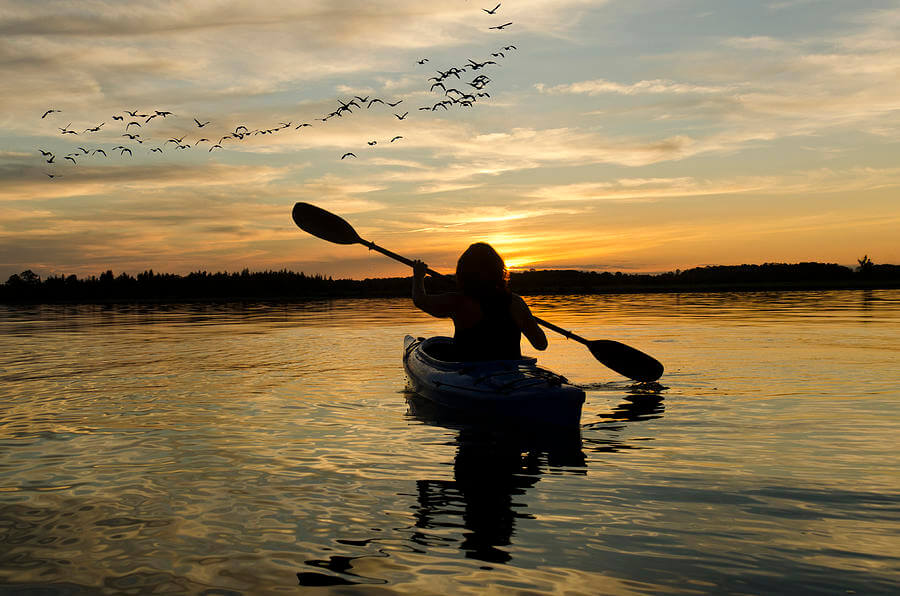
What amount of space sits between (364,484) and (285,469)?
3.06 ft

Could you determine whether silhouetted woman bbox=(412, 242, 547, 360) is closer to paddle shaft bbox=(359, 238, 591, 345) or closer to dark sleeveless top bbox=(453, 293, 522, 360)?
dark sleeveless top bbox=(453, 293, 522, 360)

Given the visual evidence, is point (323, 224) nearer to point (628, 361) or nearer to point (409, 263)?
point (409, 263)

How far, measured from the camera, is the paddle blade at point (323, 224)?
487 inches

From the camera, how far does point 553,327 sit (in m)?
10.6

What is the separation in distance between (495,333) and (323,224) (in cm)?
508

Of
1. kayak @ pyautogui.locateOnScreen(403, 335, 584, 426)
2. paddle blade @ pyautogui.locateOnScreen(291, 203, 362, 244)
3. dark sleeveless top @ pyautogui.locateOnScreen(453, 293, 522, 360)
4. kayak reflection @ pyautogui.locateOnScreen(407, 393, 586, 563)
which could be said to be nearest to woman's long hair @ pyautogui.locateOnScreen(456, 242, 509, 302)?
dark sleeveless top @ pyautogui.locateOnScreen(453, 293, 522, 360)

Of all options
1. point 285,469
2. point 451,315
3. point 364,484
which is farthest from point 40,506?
point 451,315

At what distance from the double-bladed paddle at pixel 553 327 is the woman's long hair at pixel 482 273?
1.21m

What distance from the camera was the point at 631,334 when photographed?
19484mm

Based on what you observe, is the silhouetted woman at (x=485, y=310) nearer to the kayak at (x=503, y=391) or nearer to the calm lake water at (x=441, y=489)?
the kayak at (x=503, y=391)

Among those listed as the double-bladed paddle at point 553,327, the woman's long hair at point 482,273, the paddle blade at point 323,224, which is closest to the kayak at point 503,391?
the woman's long hair at point 482,273

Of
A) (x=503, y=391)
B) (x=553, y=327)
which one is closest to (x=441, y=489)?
(x=503, y=391)

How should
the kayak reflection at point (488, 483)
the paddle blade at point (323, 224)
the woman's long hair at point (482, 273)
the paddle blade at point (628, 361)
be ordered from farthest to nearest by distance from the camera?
1. the paddle blade at point (323, 224)
2. the paddle blade at point (628, 361)
3. the woman's long hair at point (482, 273)
4. the kayak reflection at point (488, 483)

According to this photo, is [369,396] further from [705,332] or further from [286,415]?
[705,332]
